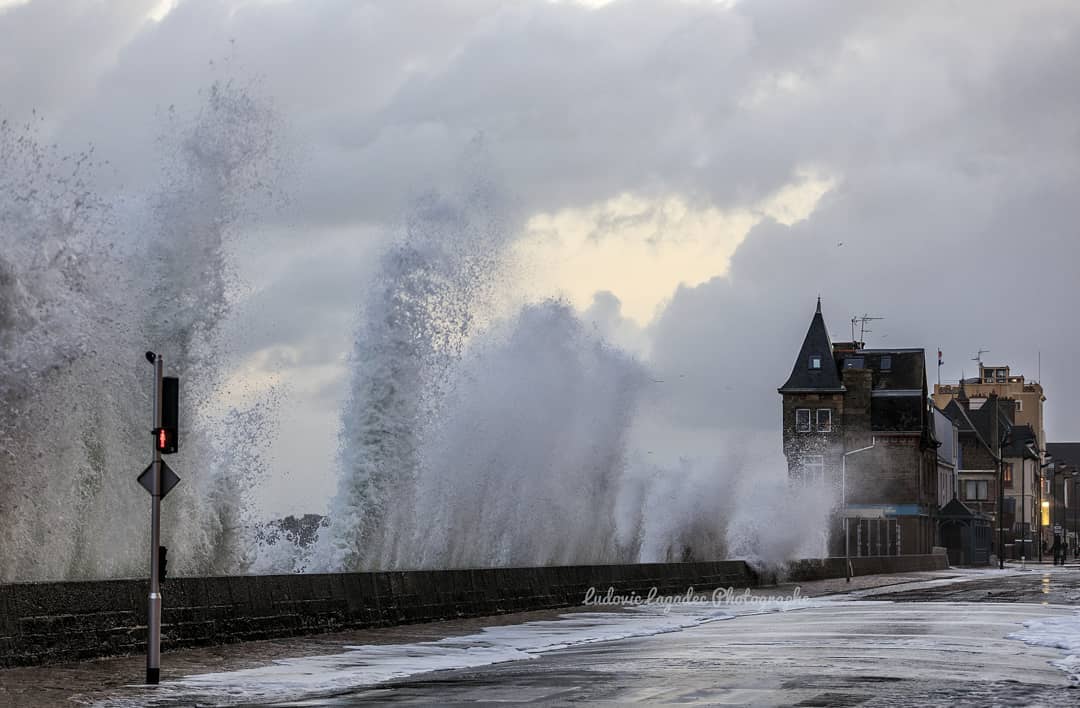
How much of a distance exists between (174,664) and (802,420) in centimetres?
7321

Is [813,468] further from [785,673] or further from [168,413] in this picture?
[168,413]

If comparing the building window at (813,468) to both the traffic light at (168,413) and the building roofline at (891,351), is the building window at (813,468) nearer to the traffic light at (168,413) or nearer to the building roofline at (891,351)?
the building roofline at (891,351)

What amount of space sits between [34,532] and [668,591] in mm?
18076

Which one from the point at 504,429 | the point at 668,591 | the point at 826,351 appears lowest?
the point at 668,591

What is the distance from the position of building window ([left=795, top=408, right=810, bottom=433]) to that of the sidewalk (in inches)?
2497

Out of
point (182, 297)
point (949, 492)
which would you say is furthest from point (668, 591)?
point (949, 492)

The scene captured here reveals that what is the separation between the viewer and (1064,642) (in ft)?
60.8

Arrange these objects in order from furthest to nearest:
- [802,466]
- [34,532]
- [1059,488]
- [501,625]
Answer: [1059,488]
[802,466]
[501,625]
[34,532]

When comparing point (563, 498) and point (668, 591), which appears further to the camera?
point (563, 498)

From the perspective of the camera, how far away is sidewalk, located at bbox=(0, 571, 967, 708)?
11.9 meters

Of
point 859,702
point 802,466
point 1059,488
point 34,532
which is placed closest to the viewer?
point 859,702

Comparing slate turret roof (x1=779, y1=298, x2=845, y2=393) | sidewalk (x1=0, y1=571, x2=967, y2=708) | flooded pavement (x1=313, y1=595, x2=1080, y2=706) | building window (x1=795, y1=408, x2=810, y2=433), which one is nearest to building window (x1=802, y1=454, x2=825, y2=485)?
building window (x1=795, y1=408, x2=810, y2=433)

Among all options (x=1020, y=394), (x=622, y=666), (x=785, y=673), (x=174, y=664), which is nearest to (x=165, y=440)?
(x=174, y=664)

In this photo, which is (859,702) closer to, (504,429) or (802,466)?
(504,429)
